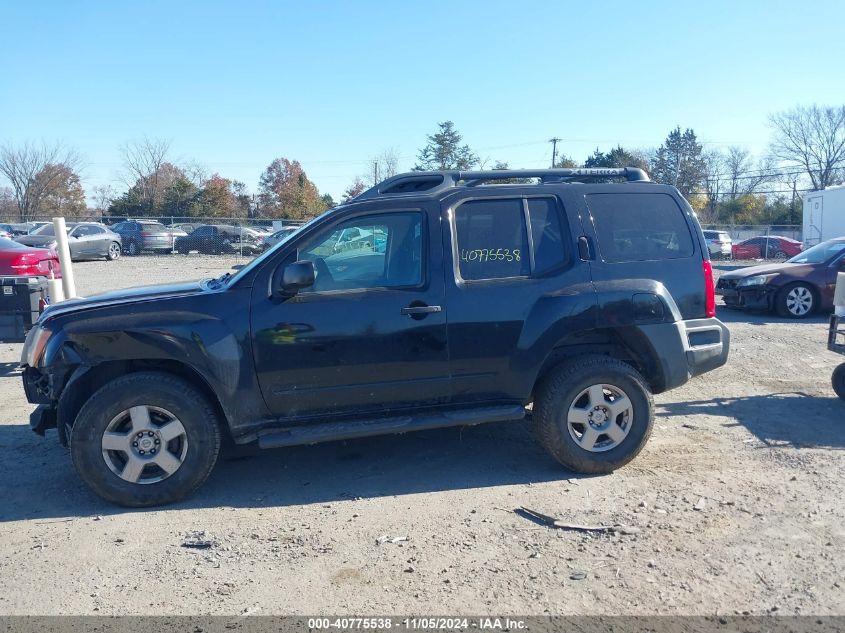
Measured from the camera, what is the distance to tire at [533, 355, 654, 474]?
4793mm

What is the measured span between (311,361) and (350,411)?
445 millimetres

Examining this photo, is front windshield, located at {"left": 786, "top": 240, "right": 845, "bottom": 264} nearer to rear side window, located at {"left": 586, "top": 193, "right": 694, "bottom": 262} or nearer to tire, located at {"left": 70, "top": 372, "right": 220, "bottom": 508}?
rear side window, located at {"left": 586, "top": 193, "right": 694, "bottom": 262}

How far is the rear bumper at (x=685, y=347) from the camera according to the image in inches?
196

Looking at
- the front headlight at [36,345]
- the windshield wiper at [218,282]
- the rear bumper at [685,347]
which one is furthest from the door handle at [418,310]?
the front headlight at [36,345]

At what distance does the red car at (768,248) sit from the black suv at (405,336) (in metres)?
29.1

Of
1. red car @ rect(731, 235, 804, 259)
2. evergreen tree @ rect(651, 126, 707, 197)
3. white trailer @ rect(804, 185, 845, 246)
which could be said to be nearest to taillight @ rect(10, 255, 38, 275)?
white trailer @ rect(804, 185, 845, 246)

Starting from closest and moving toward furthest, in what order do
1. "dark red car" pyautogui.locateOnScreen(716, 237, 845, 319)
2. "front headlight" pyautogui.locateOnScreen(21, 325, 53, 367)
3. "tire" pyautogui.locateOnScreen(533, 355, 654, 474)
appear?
1. "front headlight" pyautogui.locateOnScreen(21, 325, 53, 367)
2. "tire" pyautogui.locateOnScreen(533, 355, 654, 474)
3. "dark red car" pyautogui.locateOnScreen(716, 237, 845, 319)

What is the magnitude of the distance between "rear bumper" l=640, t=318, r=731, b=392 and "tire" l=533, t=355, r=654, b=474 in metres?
0.28

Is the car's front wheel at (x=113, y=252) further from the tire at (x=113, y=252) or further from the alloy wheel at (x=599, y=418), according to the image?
the alloy wheel at (x=599, y=418)

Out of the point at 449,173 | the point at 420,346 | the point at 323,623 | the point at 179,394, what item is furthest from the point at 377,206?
the point at 323,623

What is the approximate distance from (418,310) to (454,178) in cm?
116

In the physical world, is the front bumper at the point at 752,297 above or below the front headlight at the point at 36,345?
below

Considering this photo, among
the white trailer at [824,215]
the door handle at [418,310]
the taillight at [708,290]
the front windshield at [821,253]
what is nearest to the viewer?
the door handle at [418,310]

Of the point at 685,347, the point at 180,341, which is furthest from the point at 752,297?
the point at 180,341
